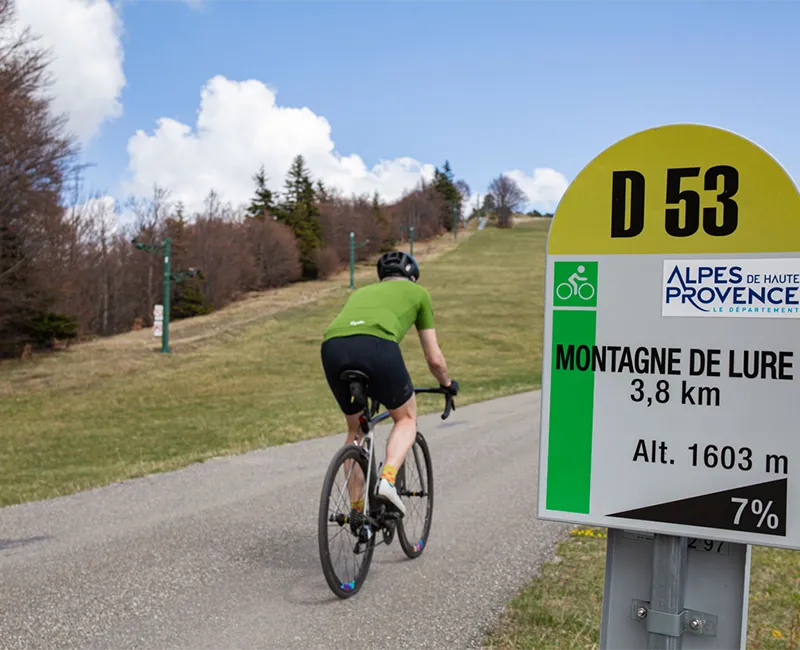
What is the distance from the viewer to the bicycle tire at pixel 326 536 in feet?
13.8

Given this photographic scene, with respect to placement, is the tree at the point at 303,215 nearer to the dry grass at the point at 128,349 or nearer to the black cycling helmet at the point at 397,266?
the dry grass at the point at 128,349

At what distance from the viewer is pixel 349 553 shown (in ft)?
14.7

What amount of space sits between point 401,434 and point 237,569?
1308mm

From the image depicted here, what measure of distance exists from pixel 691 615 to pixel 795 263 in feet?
3.10

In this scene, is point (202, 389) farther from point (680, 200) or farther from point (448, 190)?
point (448, 190)

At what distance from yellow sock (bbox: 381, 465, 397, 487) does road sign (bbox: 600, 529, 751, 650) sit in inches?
93.3

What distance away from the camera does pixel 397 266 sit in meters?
4.78

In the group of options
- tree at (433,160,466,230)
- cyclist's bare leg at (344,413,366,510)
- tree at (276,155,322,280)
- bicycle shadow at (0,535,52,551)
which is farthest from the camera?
tree at (433,160,466,230)

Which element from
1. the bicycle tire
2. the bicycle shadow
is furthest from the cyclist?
the bicycle shadow

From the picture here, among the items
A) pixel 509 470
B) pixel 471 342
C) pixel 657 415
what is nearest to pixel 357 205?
pixel 471 342

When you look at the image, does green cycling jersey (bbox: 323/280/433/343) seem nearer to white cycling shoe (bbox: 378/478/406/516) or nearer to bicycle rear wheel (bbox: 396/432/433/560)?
white cycling shoe (bbox: 378/478/406/516)

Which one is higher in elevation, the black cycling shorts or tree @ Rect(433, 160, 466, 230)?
tree @ Rect(433, 160, 466, 230)

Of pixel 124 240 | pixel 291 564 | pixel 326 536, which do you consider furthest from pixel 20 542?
pixel 124 240

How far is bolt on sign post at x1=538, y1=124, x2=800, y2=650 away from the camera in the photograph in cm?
198
